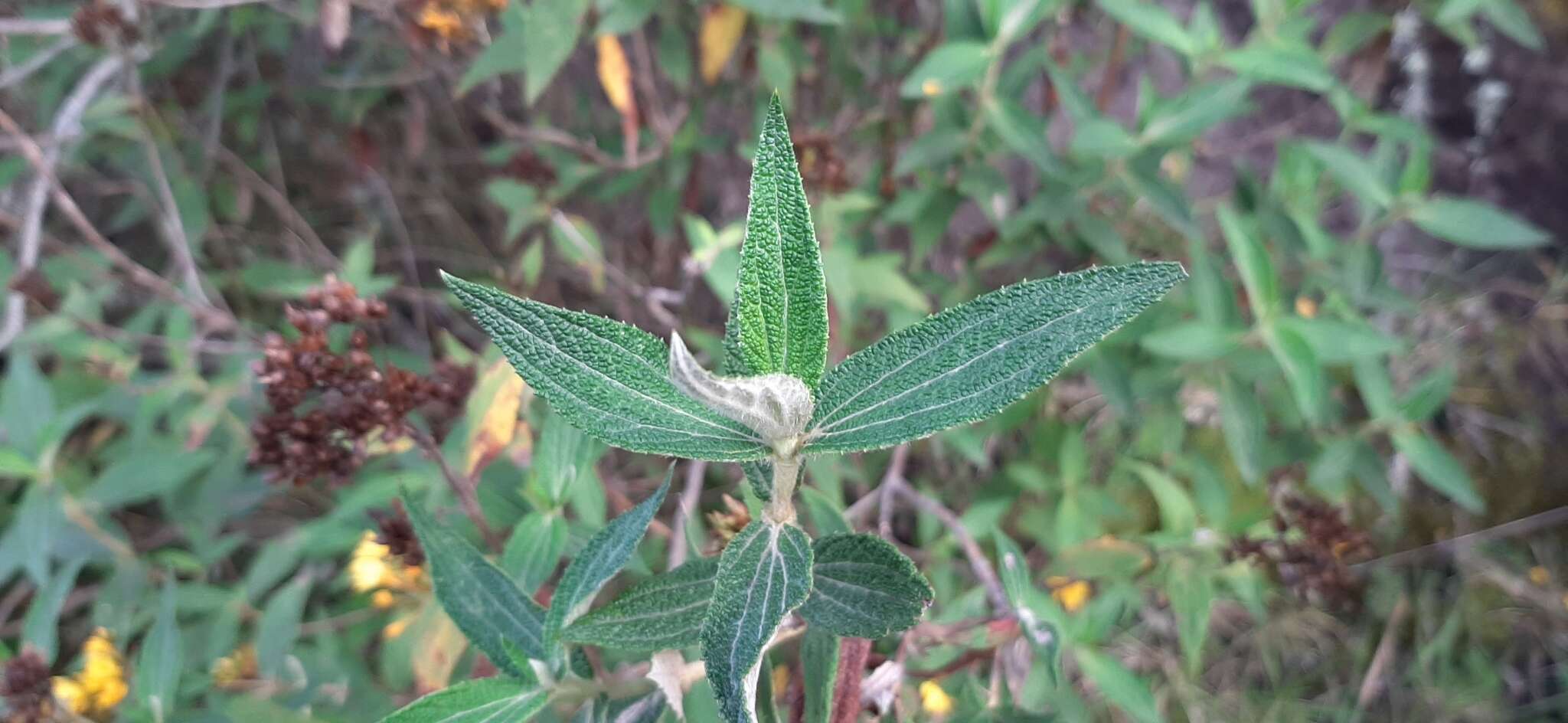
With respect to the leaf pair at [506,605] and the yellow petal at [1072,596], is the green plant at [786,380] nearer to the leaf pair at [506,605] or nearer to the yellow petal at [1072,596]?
the leaf pair at [506,605]

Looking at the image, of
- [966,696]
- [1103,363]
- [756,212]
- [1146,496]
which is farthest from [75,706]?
[1146,496]

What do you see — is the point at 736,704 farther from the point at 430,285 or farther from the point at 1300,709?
the point at 430,285

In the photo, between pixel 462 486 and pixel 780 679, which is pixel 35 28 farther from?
pixel 780 679

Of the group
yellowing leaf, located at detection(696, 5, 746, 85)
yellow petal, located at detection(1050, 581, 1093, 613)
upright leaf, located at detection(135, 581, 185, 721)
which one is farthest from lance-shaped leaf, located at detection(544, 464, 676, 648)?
yellowing leaf, located at detection(696, 5, 746, 85)

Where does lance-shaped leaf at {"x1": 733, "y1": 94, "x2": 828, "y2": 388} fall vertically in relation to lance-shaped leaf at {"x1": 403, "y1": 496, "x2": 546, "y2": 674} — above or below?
above

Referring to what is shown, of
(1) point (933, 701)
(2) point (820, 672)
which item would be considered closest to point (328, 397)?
(2) point (820, 672)

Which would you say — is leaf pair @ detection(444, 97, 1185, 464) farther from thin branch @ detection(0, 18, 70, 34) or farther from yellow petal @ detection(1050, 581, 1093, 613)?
thin branch @ detection(0, 18, 70, 34)
